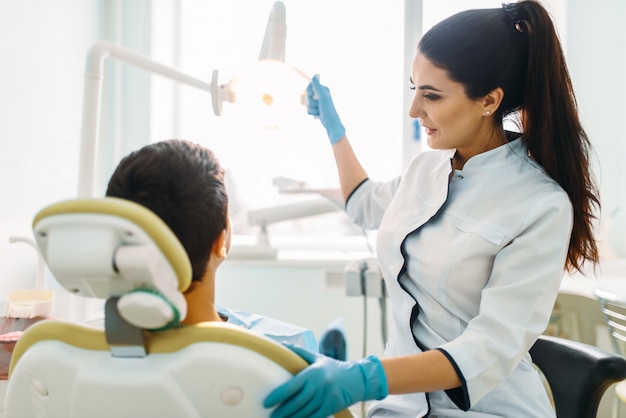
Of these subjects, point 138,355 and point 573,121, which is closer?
point 138,355

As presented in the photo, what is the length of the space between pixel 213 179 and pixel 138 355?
0.89ft

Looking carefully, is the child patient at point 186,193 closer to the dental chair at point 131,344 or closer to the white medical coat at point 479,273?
the dental chair at point 131,344

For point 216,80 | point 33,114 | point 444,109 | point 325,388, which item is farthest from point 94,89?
point 325,388

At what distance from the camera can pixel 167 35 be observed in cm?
275

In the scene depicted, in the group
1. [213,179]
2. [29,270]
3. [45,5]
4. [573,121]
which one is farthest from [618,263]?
[45,5]

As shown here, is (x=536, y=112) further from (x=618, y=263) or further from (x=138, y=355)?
(x=618, y=263)

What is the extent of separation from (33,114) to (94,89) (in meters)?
0.70

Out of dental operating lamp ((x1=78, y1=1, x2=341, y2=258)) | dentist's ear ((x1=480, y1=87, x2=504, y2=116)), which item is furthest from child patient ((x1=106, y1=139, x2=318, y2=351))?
dentist's ear ((x1=480, y1=87, x2=504, y2=116))

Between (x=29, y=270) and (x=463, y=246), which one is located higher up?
(x=463, y=246)

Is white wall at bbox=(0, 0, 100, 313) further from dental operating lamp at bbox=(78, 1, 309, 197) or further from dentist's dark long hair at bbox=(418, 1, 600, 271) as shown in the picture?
dentist's dark long hair at bbox=(418, 1, 600, 271)

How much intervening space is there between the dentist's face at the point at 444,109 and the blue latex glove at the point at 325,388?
553 mm

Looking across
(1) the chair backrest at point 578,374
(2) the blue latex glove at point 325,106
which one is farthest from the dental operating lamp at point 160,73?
(1) the chair backrest at point 578,374

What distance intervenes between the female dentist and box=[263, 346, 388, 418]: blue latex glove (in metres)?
0.11

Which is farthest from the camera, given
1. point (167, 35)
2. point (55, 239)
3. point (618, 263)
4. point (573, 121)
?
point (167, 35)
